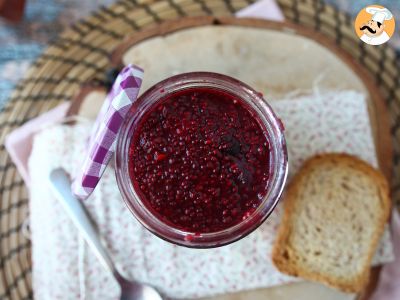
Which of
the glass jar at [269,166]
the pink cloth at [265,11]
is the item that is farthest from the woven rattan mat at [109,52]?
the glass jar at [269,166]

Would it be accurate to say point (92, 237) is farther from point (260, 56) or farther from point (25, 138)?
point (260, 56)

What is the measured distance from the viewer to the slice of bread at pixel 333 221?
1.77 m

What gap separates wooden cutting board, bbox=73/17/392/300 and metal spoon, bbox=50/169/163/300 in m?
0.36

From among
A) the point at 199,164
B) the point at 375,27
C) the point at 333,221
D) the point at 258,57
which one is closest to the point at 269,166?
the point at 199,164

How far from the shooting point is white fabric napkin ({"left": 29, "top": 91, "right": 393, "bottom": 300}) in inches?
69.6

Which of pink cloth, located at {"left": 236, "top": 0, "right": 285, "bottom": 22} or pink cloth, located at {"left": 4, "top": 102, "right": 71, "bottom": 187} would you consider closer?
pink cloth, located at {"left": 4, "top": 102, "right": 71, "bottom": 187}

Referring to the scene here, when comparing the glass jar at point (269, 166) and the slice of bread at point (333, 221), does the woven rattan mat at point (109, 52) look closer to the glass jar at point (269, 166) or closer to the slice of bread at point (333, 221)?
the slice of bread at point (333, 221)

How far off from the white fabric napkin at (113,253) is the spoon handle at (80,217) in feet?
0.12

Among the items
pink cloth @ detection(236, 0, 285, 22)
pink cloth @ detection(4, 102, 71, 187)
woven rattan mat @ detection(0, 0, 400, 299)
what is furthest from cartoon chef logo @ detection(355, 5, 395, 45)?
pink cloth @ detection(4, 102, 71, 187)

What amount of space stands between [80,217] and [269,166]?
0.65m

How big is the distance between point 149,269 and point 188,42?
2.66 ft

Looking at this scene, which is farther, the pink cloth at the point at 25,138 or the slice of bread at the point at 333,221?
the pink cloth at the point at 25,138

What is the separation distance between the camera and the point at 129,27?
6.77 ft

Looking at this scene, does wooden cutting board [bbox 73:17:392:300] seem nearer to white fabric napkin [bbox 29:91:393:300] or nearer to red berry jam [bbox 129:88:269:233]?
white fabric napkin [bbox 29:91:393:300]
